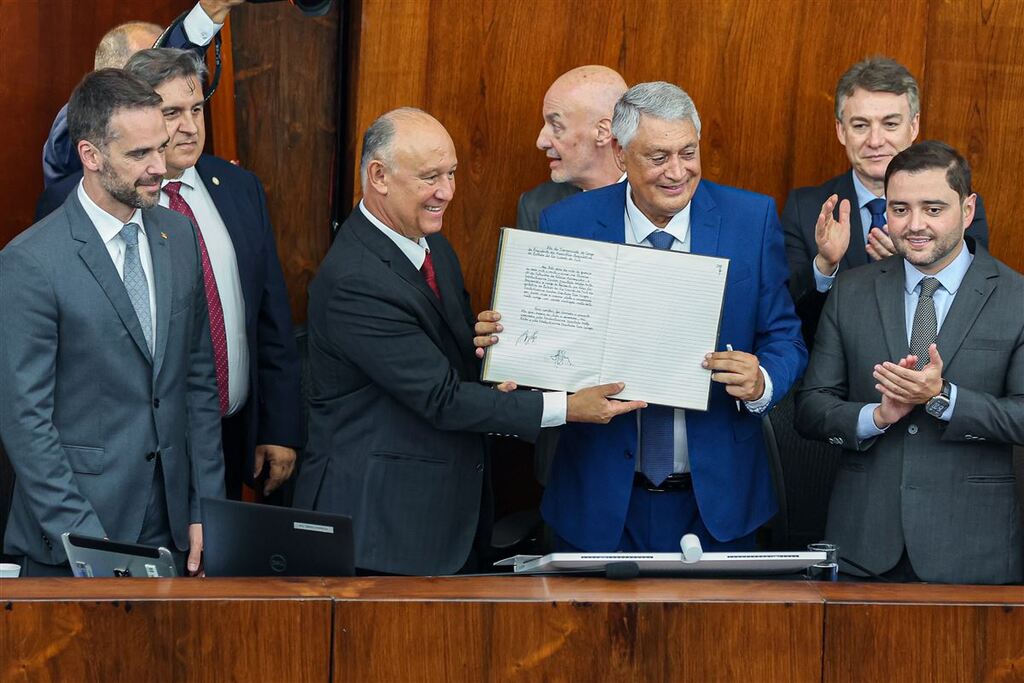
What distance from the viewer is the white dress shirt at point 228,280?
3.74 m

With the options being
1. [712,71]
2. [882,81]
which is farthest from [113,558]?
[712,71]

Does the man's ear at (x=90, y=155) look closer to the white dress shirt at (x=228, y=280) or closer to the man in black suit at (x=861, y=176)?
the white dress shirt at (x=228, y=280)

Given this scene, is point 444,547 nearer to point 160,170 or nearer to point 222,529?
point 222,529

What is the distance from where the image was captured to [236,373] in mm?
3752

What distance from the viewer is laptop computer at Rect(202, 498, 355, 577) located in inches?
102

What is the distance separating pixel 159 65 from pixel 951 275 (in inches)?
80.2

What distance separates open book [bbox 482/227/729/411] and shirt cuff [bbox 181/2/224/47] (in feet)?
4.00

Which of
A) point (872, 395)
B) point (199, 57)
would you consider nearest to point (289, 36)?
point (199, 57)

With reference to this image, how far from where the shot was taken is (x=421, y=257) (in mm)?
3385

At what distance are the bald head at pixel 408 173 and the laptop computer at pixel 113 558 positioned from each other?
1.03 m

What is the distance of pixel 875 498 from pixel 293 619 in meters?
1.44

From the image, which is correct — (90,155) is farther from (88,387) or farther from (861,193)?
(861,193)

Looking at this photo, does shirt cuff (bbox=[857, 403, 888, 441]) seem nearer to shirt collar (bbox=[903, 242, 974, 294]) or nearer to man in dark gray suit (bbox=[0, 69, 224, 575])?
shirt collar (bbox=[903, 242, 974, 294])

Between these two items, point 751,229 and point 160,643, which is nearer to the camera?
point 160,643
